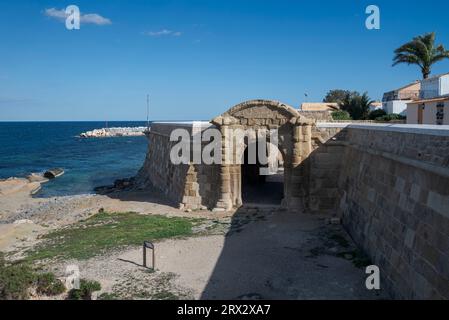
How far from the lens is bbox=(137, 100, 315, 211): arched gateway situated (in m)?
16.4

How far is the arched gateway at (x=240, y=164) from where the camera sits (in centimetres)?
1641

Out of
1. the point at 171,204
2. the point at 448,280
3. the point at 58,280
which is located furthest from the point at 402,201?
the point at 171,204

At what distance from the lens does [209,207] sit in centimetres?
1761

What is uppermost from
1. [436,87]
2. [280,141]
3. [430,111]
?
[436,87]

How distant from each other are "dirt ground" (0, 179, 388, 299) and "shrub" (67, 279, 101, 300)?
31 cm

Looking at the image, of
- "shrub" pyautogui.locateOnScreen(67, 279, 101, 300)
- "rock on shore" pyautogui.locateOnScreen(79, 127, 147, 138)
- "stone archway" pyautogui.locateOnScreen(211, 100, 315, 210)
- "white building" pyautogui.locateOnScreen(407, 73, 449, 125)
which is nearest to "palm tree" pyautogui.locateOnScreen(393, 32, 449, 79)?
"white building" pyautogui.locateOnScreen(407, 73, 449, 125)

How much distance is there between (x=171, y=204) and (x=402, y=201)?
12.1 m

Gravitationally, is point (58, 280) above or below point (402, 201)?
below

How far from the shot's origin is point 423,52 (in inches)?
1091

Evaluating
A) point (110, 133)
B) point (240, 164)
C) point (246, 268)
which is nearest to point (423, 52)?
point (240, 164)

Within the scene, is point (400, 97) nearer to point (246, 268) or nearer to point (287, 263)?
point (287, 263)

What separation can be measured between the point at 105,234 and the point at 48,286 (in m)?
5.03

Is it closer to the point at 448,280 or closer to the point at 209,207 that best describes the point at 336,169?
the point at 209,207
